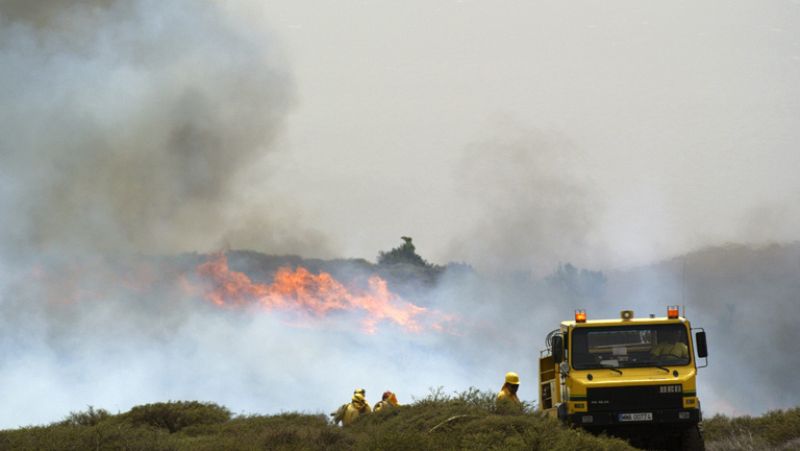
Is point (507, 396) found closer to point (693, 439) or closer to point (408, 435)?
point (693, 439)

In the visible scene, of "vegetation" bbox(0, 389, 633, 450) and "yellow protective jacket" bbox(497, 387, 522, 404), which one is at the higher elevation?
"yellow protective jacket" bbox(497, 387, 522, 404)

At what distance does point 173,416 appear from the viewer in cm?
2766

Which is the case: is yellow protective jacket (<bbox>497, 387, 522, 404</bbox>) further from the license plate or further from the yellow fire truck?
the license plate

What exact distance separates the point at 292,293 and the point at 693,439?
31236 millimetres

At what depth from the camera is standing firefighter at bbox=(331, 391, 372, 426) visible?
24.7 metres

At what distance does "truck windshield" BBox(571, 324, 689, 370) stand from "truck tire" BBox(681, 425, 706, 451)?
4.74ft

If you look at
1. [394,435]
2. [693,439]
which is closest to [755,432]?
[693,439]

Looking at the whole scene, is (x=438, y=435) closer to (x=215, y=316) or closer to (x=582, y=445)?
(x=582, y=445)

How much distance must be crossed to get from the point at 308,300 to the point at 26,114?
15383 millimetres

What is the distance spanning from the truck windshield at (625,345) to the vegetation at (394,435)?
5.54ft

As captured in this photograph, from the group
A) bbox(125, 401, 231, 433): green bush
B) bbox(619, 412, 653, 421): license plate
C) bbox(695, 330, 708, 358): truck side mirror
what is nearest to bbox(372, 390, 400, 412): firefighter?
bbox(125, 401, 231, 433): green bush

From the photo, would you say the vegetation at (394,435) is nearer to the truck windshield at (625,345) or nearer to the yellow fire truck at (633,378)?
the yellow fire truck at (633,378)

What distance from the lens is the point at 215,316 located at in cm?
4897

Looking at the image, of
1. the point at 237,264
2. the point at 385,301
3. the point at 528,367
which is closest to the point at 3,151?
the point at 237,264
